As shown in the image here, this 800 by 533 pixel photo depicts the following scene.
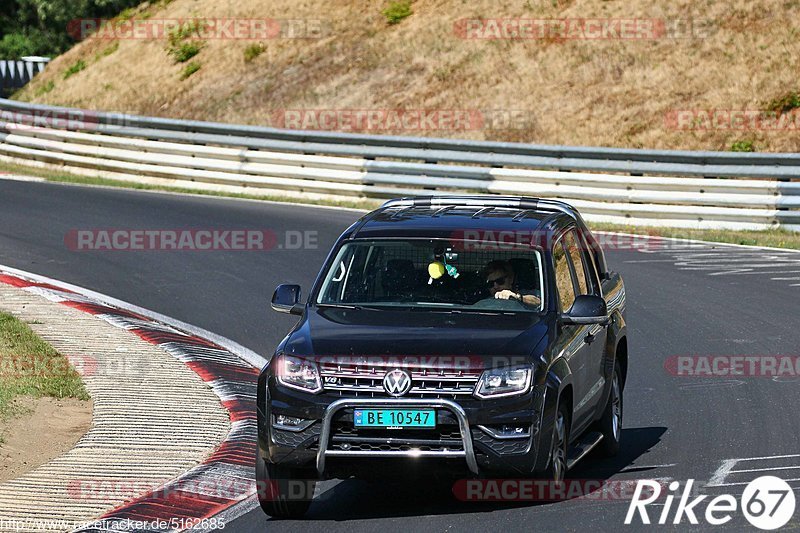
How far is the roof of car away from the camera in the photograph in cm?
917

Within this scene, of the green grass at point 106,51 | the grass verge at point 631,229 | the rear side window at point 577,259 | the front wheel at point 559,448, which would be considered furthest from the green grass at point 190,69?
the front wheel at point 559,448

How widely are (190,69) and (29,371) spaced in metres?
26.7

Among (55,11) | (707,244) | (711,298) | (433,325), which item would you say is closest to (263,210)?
(707,244)

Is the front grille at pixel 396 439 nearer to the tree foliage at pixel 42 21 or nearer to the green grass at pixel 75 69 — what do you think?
the green grass at pixel 75 69

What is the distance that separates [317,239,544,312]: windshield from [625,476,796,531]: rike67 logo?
142 centimetres

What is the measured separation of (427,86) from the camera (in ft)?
106

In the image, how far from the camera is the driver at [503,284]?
8828 millimetres

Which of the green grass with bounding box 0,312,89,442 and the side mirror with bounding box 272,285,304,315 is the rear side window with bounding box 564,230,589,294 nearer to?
the side mirror with bounding box 272,285,304,315

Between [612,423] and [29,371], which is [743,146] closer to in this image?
[612,423]

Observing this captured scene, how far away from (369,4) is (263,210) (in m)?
15.8

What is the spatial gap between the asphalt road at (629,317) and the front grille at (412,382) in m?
0.79

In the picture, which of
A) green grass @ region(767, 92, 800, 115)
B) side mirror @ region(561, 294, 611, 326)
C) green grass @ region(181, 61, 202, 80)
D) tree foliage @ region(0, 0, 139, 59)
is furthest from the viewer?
tree foliage @ region(0, 0, 139, 59)

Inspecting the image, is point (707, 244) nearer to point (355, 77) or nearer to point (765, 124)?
point (765, 124)

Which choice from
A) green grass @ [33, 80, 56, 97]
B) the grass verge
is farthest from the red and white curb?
green grass @ [33, 80, 56, 97]
